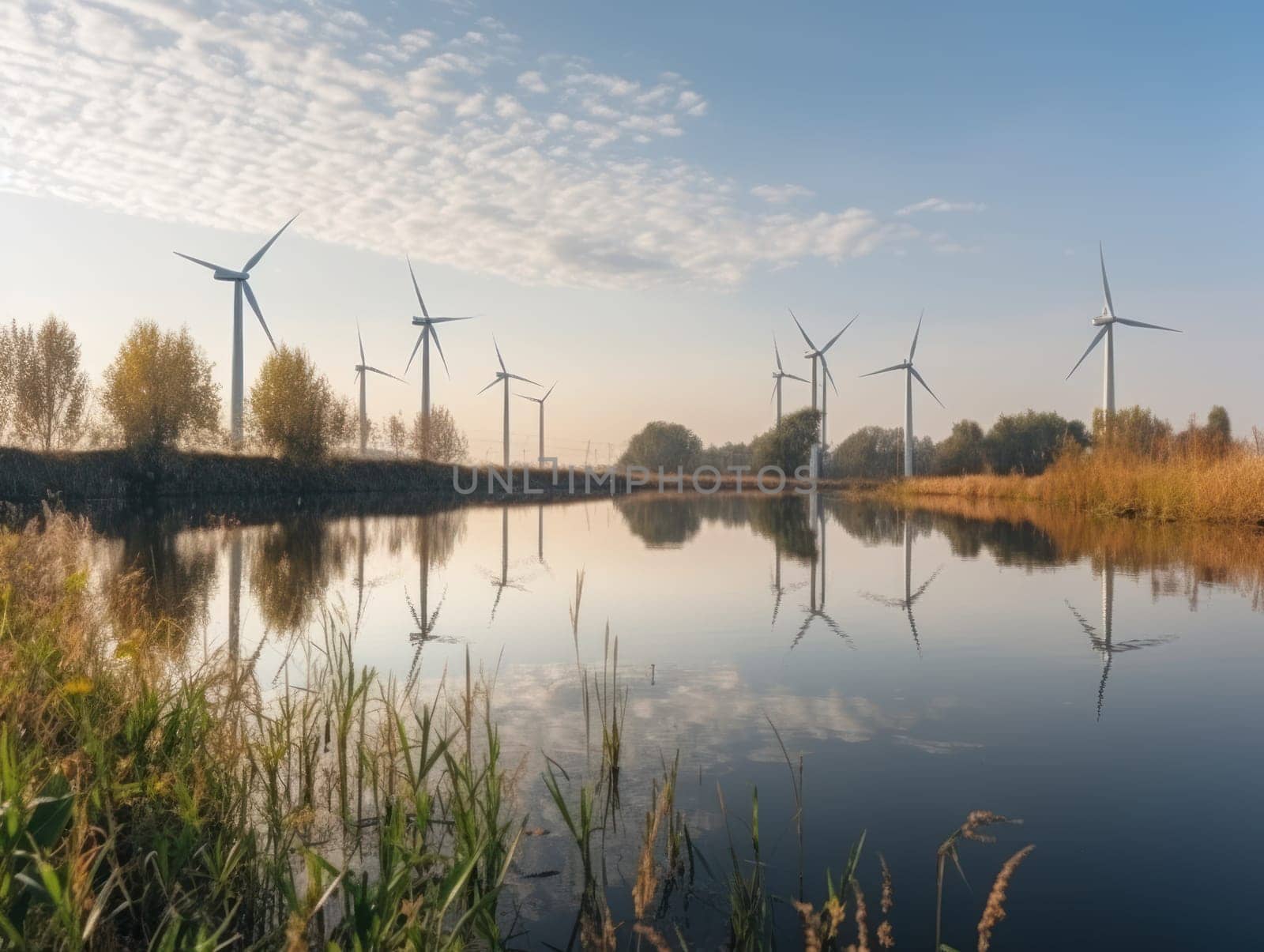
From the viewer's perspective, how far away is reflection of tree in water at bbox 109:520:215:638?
29.6 feet

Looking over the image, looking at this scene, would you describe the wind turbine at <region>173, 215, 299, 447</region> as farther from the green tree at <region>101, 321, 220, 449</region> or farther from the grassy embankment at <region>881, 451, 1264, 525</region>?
the grassy embankment at <region>881, 451, 1264, 525</region>

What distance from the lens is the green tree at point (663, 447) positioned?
393 feet

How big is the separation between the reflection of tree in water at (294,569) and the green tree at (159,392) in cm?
2228

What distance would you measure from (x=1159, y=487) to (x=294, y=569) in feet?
74.6

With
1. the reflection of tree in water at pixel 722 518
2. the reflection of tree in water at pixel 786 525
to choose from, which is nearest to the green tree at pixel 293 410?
the reflection of tree in water at pixel 722 518

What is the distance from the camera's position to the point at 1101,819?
487 cm

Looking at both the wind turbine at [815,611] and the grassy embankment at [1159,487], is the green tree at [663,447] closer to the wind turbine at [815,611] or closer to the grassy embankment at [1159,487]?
the grassy embankment at [1159,487]

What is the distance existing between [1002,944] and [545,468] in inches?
2740

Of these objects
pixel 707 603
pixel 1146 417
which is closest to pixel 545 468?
pixel 1146 417

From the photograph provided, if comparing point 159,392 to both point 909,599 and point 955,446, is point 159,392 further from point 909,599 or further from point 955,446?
point 955,446

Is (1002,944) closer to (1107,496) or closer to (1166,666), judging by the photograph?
(1166,666)

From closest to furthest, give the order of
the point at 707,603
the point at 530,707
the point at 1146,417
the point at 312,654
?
the point at 530,707, the point at 312,654, the point at 707,603, the point at 1146,417

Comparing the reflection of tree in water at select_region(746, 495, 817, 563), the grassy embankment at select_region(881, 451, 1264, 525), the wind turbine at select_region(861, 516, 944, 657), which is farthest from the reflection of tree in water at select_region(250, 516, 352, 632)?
the grassy embankment at select_region(881, 451, 1264, 525)

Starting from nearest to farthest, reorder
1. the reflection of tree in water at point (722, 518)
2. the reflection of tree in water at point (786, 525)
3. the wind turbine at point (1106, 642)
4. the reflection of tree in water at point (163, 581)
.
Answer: the wind turbine at point (1106, 642) < the reflection of tree in water at point (163, 581) < the reflection of tree in water at point (786, 525) < the reflection of tree in water at point (722, 518)
